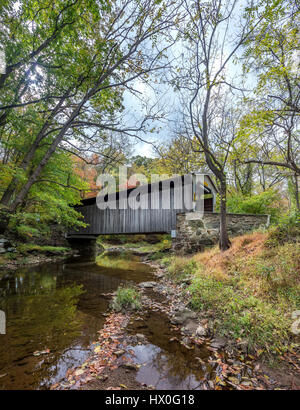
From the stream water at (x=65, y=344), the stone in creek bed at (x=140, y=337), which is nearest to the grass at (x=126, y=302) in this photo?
the stream water at (x=65, y=344)

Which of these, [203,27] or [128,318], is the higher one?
[203,27]

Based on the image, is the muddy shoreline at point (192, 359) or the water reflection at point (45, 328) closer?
the muddy shoreline at point (192, 359)

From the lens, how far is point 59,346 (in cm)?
265

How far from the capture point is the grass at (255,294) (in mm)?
2615

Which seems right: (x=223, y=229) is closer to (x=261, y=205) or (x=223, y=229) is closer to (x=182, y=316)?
(x=182, y=316)

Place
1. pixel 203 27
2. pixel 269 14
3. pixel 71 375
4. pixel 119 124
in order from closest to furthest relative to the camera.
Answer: pixel 71 375 → pixel 269 14 → pixel 203 27 → pixel 119 124

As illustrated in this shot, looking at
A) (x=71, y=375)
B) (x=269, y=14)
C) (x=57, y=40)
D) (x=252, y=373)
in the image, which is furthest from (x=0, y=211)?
(x=269, y=14)

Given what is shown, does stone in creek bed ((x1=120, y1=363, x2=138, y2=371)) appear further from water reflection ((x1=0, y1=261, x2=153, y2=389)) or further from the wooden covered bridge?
the wooden covered bridge

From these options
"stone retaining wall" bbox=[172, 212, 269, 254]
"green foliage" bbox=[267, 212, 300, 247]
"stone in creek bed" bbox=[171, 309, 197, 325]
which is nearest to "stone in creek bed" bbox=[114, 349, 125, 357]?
"stone in creek bed" bbox=[171, 309, 197, 325]

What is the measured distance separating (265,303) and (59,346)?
3.29m

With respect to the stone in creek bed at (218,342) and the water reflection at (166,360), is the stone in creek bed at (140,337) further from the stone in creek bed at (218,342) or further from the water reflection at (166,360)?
the stone in creek bed at (218,342)

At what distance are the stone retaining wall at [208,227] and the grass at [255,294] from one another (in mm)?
3388
